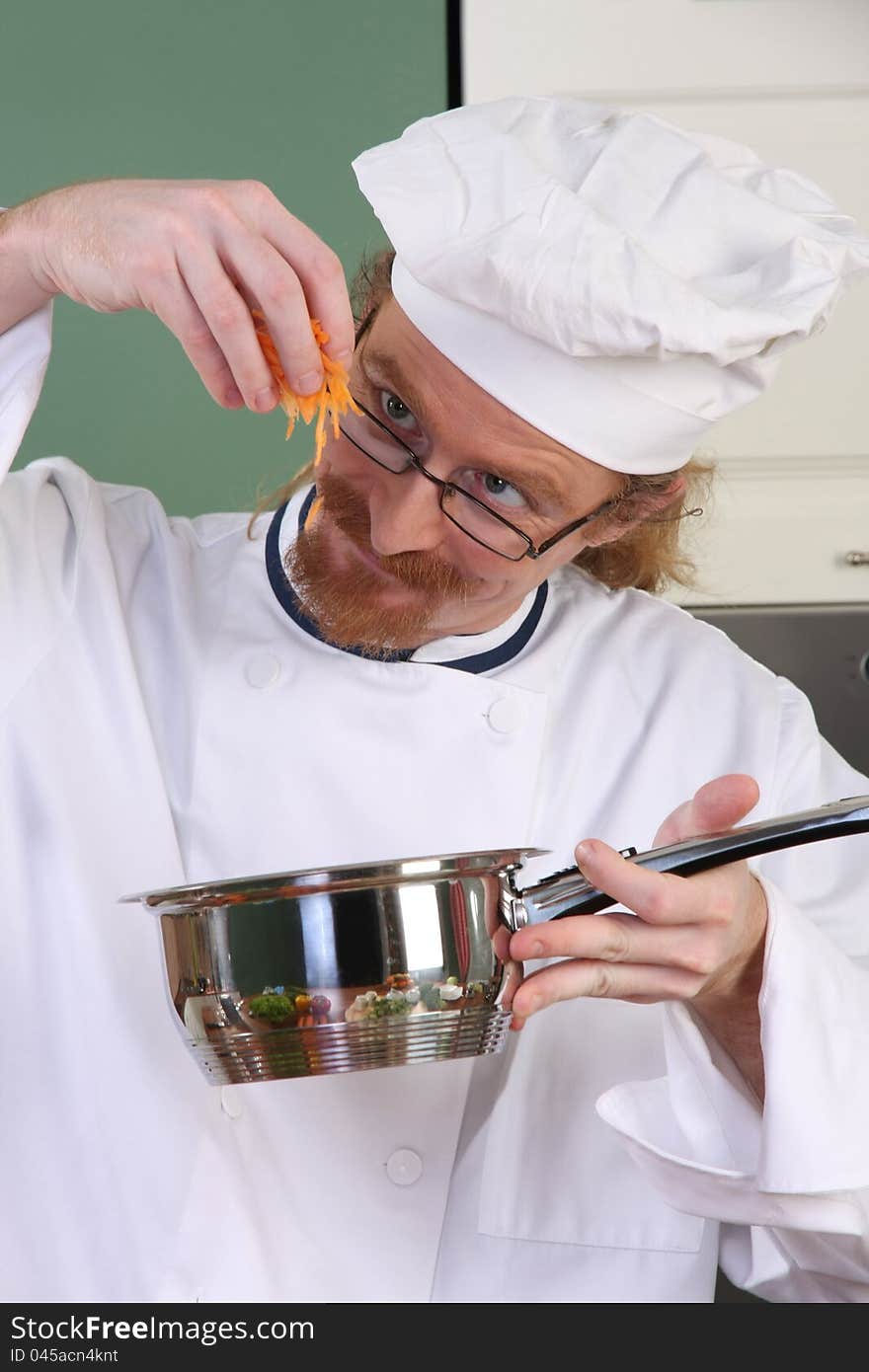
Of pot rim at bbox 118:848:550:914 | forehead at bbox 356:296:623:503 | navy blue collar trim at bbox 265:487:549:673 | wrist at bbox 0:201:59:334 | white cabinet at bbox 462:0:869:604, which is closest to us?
pot rim at bbox 118:848:550:914

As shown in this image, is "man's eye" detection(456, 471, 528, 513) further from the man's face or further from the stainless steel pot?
the stainless steel pot

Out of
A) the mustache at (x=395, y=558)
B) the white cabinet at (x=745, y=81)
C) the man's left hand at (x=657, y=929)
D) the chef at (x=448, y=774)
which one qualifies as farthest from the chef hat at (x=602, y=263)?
the white cabinet at (x=745, y=81)

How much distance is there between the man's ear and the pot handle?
0.47 metres

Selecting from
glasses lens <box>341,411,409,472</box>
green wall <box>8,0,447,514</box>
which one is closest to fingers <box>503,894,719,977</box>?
glasses lens <box>341,411,409,472</box>

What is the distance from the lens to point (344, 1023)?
87cm

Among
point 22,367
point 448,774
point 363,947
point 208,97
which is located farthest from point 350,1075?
point 208,97

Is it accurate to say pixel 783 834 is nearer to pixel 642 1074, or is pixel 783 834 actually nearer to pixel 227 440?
pixel 642 1074

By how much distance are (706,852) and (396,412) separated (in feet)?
1.69

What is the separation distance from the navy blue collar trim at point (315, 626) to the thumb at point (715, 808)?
380 mm

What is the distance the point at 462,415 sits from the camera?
3.87ft

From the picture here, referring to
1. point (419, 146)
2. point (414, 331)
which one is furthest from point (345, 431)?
point (419, 146)

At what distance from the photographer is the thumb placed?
88 cm

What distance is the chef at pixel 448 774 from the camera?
3.46ft

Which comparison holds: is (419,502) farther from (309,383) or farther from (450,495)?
(309,383)
